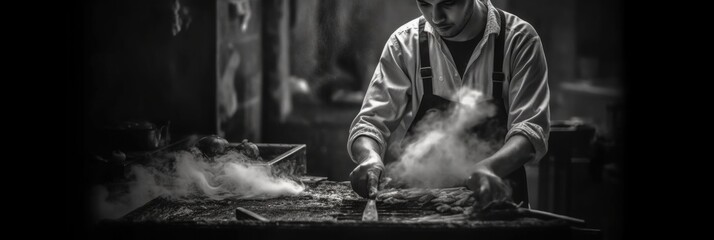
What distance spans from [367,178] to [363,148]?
0.37 metres

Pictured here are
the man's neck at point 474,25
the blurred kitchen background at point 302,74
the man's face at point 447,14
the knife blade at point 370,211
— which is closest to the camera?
the knife blade at point 370,211

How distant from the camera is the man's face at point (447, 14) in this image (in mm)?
3836

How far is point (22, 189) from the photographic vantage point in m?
2.76

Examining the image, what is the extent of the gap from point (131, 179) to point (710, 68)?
3.11 m

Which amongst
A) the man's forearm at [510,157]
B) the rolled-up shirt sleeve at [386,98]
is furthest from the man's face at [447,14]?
the man's forearm at [510,157]

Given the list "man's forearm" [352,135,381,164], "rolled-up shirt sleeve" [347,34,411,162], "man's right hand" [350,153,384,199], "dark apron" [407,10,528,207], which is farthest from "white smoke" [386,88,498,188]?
"man's right hand" [350,153,384,199]

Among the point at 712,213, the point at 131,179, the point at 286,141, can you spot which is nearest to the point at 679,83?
the point at 712,213

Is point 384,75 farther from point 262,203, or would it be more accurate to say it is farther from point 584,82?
point 584,82

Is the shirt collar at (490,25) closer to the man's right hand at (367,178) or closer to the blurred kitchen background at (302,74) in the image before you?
the blurred kitchen background at (302,74)

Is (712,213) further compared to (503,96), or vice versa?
(503,96)

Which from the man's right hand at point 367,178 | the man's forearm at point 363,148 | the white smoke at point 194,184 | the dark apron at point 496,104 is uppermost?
the dark apron at point 496,104

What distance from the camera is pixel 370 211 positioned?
321 cm

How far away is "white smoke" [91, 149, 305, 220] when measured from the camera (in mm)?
3865

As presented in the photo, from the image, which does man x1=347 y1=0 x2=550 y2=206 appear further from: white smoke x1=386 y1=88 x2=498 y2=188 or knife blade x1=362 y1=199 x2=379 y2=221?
knife blade x1=362 y1=199 x2=379 y2=221
